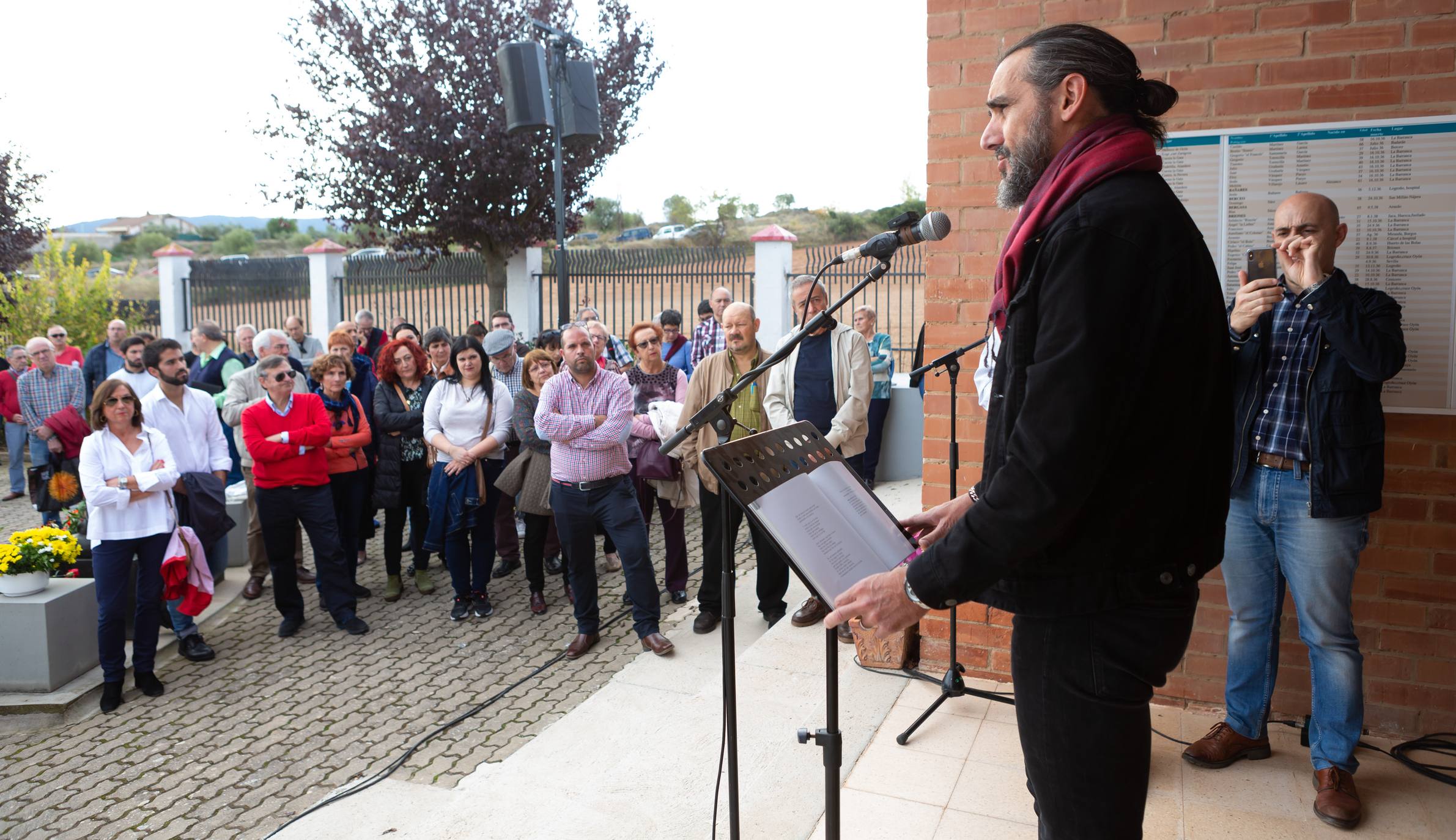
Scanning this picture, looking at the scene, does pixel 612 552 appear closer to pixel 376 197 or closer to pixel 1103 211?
pixel 1103 211

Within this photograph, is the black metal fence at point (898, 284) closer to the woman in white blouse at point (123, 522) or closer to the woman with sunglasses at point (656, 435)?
the woman with sunglasses at point (656, 435)

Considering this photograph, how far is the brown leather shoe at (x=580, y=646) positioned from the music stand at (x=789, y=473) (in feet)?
11.9

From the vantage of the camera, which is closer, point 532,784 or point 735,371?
point 532,784

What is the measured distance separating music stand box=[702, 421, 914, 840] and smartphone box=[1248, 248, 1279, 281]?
1986 mm

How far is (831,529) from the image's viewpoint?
6.82 feet

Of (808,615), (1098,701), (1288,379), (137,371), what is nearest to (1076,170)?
(1098,701)

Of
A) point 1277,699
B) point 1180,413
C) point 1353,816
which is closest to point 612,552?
point 1277,699

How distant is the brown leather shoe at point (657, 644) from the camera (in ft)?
18.9

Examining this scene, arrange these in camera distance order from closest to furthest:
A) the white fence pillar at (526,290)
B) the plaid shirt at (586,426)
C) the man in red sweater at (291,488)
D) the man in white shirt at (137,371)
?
the plaid shirt at (586,426), the man in red sweater at (291,488), the man in white shirt at (137,371), the white fence pillar at (526,290)

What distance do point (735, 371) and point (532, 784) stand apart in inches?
109

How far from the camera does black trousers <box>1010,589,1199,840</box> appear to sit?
6.03ft

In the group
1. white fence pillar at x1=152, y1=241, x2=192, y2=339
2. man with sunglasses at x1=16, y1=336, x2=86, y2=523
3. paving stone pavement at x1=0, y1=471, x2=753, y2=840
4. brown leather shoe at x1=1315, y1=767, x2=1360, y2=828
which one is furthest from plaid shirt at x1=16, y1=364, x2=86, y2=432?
brown leather shoe at x1=1315, y1=767, x2=1360, y2=828

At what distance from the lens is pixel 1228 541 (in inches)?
137

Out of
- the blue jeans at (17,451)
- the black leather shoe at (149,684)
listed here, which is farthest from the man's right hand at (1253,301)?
the blue jeans at (17,451)
